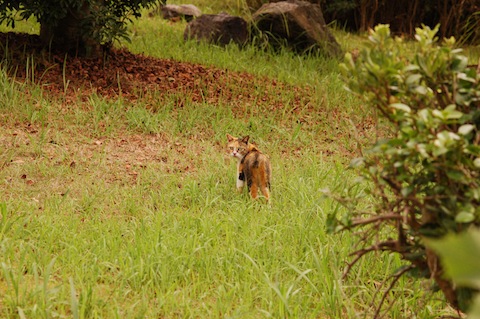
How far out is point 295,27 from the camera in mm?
9375

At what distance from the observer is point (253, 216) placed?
4332 mm

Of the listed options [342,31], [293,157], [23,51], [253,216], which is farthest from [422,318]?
[342,31]

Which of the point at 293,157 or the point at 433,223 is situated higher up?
the point at 433,223

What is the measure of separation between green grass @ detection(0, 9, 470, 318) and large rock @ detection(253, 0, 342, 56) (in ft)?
6.74

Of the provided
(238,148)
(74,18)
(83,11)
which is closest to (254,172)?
(238,148)

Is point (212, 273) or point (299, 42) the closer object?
point (212, 273)

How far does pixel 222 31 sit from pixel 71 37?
2.83m

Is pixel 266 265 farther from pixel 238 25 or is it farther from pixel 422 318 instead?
pixel 238 25

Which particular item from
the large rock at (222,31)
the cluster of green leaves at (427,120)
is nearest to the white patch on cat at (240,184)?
the cluster of green leaves at (427,120)

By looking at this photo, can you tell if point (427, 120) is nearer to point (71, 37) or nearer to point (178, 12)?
point (71, 37)

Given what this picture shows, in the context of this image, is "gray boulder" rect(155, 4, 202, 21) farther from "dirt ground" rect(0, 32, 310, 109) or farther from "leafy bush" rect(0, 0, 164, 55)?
"leafy bush" rect(0, 0, 164, 55)

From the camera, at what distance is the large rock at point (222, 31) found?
9438mm

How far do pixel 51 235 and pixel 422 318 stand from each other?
2.14 metres

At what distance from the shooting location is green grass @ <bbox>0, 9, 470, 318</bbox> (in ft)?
10.2
